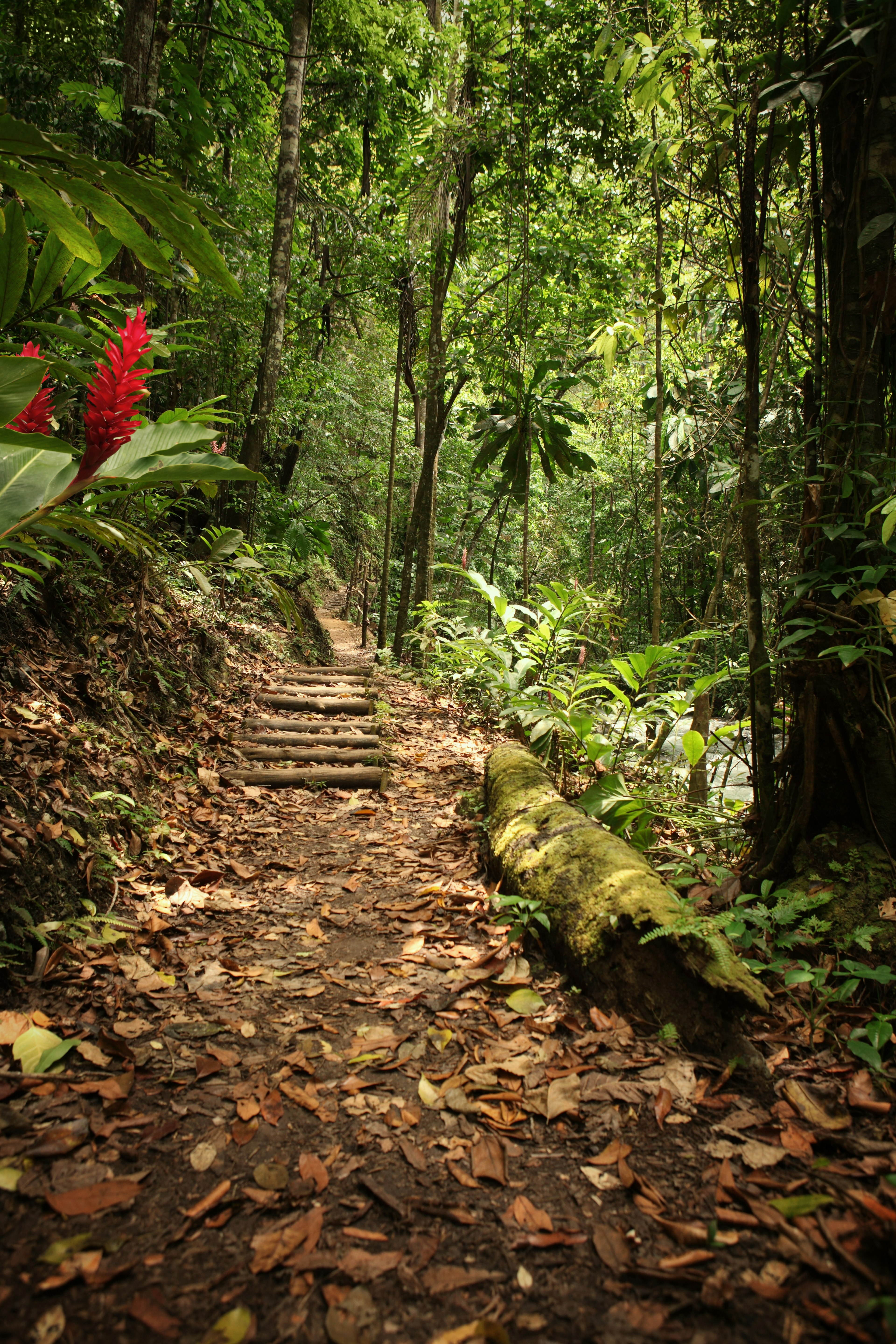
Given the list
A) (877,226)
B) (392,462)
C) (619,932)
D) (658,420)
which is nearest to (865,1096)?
(619,932)

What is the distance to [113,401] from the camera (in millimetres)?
1788

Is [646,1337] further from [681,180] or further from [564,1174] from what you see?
[681,180]

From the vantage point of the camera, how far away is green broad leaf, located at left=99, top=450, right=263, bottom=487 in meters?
1.86

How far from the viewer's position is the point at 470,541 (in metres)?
16.1

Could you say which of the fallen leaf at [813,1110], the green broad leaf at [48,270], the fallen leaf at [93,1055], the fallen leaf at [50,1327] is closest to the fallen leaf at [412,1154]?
the fallen leaf at [50,1327]

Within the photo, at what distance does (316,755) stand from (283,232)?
262 inches

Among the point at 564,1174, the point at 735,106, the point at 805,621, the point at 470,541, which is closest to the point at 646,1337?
the point at 564,1174

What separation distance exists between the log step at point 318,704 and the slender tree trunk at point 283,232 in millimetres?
3165

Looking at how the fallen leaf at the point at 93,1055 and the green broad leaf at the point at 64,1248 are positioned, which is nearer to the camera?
the green broad leaf at the point at 64,1248

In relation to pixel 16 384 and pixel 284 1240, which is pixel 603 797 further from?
pixel 16 384

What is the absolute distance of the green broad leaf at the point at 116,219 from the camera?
1674 mm

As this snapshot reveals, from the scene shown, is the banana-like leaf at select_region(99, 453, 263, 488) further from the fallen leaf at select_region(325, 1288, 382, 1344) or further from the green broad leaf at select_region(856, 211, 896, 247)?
the green broad leaf at select_region(856, 211, 896, 247)

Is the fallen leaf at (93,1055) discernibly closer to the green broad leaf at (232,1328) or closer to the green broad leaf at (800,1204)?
the green broad leaf at (232,1328)

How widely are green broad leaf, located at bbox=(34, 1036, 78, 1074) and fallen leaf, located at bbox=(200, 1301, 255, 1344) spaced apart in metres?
0.80
